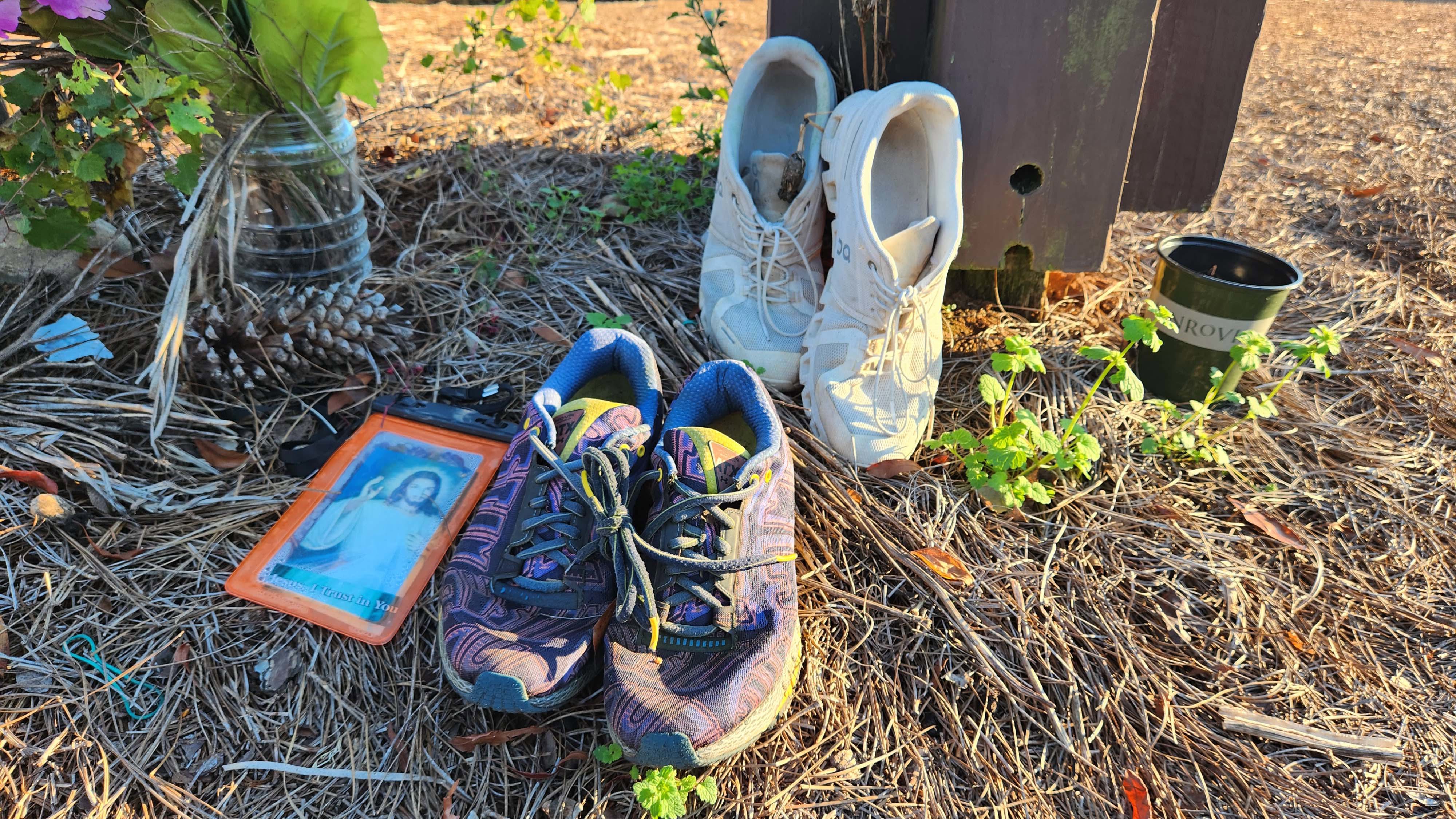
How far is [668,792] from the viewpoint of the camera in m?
1.29

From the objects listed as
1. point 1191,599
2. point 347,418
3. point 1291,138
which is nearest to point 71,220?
point 347,418

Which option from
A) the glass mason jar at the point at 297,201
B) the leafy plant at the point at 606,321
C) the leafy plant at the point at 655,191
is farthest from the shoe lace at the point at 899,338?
the glass mason jar at the point at 297,201

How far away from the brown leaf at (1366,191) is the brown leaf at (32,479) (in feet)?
14.6

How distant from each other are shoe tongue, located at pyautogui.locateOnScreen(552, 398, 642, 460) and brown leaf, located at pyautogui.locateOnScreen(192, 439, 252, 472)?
0.80 meters

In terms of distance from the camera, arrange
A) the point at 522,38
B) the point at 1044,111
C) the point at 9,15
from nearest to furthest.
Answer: the point at 9,15, the point at 1044,111, the point at 522,38

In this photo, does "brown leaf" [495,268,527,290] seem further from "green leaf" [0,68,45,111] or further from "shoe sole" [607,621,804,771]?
"shoe sole" [607,621,804,771]

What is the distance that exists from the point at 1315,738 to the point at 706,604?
3.98 feet

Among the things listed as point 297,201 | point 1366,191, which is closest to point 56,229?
point 297,201

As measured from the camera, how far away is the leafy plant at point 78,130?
5.26ft

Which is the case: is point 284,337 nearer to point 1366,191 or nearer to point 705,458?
point 705,458

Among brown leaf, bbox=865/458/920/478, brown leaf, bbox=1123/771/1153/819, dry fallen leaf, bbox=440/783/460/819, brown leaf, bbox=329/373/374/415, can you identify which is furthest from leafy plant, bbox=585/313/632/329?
brown leaf, bbox=1123/771/1153/819

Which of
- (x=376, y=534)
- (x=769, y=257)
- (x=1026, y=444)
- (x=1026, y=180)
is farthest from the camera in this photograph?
(x=769, y=257)

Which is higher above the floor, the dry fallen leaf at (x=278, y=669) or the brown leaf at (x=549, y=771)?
the dry fallen leaf at (x=278, y=669)

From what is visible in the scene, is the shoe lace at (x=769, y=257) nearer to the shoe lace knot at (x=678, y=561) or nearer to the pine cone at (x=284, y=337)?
the shoe lace knot at (x=678, y=561)
